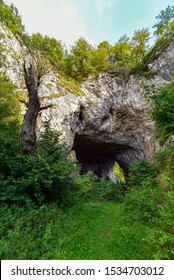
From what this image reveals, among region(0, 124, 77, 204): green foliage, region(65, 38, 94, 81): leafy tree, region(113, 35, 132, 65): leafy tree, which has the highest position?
region(113, 35, 132, 65): leafy tree

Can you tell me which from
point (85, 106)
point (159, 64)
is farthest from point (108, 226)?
point (159, 64)

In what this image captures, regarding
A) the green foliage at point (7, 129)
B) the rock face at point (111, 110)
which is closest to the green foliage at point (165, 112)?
the green foliage at point (7, 129)

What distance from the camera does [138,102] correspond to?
57.1ft

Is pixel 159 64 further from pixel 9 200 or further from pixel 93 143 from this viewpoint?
A: pixel 9 200

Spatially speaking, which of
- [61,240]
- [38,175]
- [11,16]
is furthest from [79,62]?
[61,240]

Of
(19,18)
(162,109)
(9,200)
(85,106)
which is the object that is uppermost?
(19,18)

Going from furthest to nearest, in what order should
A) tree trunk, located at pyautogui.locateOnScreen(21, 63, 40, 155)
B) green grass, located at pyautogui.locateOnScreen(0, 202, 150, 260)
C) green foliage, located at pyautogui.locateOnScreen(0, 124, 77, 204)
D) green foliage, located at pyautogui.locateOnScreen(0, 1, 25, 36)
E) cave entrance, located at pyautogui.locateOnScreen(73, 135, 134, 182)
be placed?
cave entrance, located at pyautogui.locateOnScreen(73, 135, 134, 182), green foliage, located at pyautogui.locateOnScreen(0, 1, 25, 36), tree trunk, located at pyautogui.locateOnScreen(21, 63, 40, 155), green foliage, located at pyautogui.locateOnScreen(0, 124, 77, 204), green grass, located at pyautogui.locateOnScreen(0, 202, 150, 260)

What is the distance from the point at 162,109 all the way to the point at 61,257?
571 centimetres

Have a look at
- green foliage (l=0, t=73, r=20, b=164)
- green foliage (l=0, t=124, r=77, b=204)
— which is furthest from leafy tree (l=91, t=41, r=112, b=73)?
green foliage (l=0, t=124, r=77, b=204)

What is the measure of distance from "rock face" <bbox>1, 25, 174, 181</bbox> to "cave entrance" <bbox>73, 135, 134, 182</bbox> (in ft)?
0.41

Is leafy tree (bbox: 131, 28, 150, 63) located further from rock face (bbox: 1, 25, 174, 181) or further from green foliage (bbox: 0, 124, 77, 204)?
green foliage (bbox: 0, 124, 77, 204)

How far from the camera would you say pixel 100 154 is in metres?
24.9

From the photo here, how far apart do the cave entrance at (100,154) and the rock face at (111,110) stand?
12cm

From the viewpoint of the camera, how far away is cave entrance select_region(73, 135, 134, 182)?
2042 centimetres
